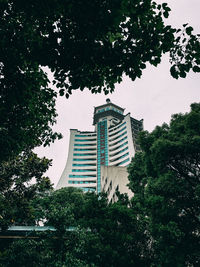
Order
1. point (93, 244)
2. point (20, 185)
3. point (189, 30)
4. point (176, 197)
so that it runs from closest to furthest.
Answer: point (189, 30)
point (20, 185)
point (176, 197)
point (93, 244)

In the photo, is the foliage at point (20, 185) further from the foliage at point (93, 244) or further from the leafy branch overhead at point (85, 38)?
the leafy branch overhead at point (85, 38)

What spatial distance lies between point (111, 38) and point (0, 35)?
2188 mm

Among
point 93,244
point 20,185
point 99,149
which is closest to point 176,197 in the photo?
point 93,244

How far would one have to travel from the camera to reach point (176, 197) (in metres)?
9.18

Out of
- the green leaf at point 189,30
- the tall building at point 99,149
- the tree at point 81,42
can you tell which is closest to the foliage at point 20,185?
the tree at point 81,42

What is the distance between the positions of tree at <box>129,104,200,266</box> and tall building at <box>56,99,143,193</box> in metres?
49.4

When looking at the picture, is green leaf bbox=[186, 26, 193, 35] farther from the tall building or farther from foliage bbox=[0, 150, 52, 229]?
the tall building

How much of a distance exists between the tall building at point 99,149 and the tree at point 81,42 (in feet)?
186

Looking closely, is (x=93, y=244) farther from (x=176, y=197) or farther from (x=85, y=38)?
(x=85, y=38)

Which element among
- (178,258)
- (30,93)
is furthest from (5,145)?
(178,258)

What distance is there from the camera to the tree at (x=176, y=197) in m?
8.33

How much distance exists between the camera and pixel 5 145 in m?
4.84

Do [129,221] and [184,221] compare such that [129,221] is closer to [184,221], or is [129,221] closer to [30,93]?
[184,221]

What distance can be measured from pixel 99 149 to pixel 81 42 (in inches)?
2798
